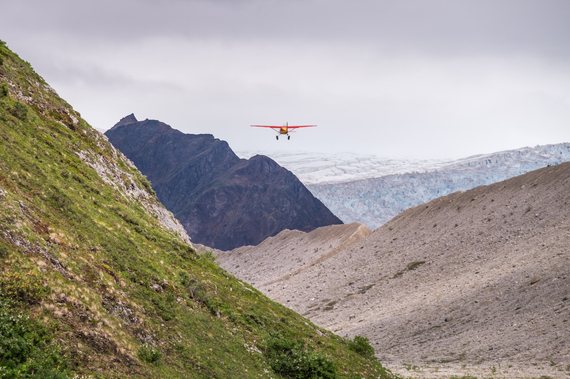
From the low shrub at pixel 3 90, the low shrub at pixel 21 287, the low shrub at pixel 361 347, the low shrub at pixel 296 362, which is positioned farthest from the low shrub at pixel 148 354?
the low shrub at pixel 3 90

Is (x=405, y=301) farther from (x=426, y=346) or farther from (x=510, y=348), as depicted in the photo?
(x=510, y=348)

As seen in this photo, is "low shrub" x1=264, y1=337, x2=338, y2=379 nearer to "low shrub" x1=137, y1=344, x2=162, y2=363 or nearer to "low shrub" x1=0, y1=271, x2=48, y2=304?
"low shrub" x1=137, y1=344, x2=162, y2=363

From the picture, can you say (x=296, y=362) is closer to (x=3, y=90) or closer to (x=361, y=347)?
(x=361, y=347)

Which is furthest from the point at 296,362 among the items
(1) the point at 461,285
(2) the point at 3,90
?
(1) the point at 461,285

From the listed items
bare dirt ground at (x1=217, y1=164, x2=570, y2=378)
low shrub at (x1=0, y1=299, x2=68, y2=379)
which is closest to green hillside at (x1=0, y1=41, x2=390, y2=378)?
low shrub at (x1=0, y1=299, x2=68, y2=379)

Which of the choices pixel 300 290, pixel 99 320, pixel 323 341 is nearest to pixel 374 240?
pixel 300 290

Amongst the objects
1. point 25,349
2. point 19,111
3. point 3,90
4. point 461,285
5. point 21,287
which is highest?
point 3,90
